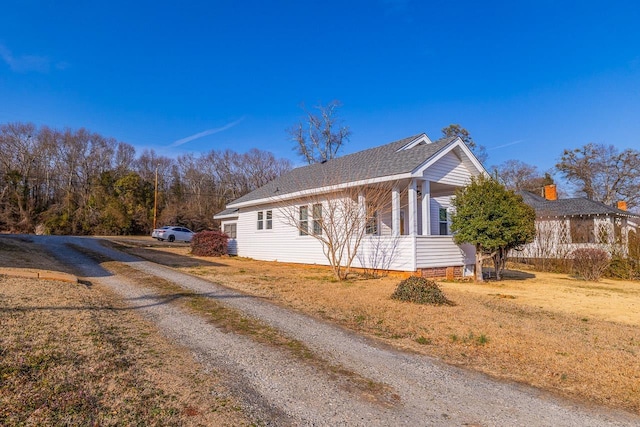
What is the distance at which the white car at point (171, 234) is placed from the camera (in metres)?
31.1

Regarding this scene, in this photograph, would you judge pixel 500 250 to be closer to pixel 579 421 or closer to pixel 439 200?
pixel 439 200

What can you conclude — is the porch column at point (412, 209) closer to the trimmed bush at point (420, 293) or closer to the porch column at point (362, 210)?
the porch column at point (362, 210)

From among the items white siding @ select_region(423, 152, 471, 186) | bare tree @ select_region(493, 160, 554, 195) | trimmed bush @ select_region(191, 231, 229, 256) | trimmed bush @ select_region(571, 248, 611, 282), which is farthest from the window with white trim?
bare tree @ select_region(493, 160, 554, 195)

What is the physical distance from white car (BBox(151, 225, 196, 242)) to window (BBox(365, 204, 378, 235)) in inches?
826

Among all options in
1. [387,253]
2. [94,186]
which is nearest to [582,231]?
[387,253]

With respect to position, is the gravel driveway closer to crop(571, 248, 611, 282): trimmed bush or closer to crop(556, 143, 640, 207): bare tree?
crop(571, 248, 611, 282): trimmed bush

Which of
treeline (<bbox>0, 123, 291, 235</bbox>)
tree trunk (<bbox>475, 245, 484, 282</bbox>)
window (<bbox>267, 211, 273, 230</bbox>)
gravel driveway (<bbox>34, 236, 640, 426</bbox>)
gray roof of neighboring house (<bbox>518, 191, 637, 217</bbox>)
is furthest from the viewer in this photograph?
treeline (<bbox>0, 123, 291, 235</bbox>)

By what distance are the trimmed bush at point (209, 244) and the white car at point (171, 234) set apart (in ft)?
36.2

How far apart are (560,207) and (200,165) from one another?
43.2m

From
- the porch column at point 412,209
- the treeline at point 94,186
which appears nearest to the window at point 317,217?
the porch column at point 412,209

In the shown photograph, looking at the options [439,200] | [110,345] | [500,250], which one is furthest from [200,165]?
[110,345]

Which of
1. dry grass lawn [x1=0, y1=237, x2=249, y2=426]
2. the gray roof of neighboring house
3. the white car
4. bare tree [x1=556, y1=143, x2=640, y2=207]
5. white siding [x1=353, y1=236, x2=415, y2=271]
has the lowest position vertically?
dry grass lawn [x1=0, y1=237, x2=249, y2=426]

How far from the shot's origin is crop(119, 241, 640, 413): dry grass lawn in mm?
3945

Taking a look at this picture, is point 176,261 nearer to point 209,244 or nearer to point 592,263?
point 209,244
